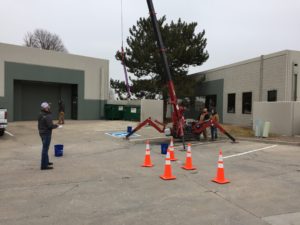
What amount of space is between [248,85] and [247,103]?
1.33 m

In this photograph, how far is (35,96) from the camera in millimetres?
26250

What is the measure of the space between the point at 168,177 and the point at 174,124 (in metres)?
6.81

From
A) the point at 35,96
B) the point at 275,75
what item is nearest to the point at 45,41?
the point at 35,96

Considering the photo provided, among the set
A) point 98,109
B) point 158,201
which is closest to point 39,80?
point 98,109

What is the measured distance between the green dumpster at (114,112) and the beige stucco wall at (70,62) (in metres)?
1.35

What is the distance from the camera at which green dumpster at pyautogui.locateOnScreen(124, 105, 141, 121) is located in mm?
23766

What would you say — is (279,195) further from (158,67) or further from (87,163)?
(158,67)

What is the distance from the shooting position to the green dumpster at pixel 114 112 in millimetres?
25997

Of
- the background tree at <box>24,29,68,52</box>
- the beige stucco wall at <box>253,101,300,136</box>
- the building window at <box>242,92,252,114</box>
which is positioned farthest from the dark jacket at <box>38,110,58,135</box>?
the background tree at <box>24,29,68,52</box>

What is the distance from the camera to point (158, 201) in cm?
511

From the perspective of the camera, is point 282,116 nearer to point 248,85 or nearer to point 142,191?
point 248,85

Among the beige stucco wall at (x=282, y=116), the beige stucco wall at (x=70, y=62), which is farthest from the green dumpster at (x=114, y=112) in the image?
the beige stucco wall at (x=282, y=116)

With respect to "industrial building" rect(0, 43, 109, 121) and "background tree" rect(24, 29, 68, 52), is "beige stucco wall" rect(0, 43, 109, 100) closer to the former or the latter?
"industrial building" rect(0, 43, 109, 121)

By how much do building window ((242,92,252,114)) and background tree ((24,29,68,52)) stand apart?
128 ft
